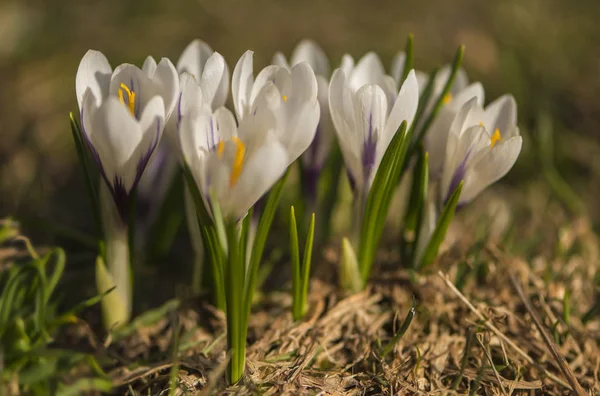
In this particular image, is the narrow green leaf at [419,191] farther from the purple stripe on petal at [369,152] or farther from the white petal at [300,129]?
the white petal at [300,129]

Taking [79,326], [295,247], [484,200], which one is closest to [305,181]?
[295,247]

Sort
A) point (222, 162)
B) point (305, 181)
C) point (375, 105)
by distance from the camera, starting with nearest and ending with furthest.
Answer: point (222, 162) < point (375, 105) < point (305, 181)

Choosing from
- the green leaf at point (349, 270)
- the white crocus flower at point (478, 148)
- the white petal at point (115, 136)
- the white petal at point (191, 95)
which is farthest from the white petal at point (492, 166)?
the white petal at point (115, 136)

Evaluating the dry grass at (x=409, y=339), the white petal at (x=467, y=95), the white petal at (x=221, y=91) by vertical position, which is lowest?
the dry grass at (x=409, y=339)

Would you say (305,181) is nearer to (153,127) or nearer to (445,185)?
(445,185)

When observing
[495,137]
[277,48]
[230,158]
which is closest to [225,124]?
[230,158]

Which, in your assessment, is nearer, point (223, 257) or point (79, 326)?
point (223, 257)

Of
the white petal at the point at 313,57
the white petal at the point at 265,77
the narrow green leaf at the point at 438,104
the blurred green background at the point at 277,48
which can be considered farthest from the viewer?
the blurred green background at the point at 277,48
